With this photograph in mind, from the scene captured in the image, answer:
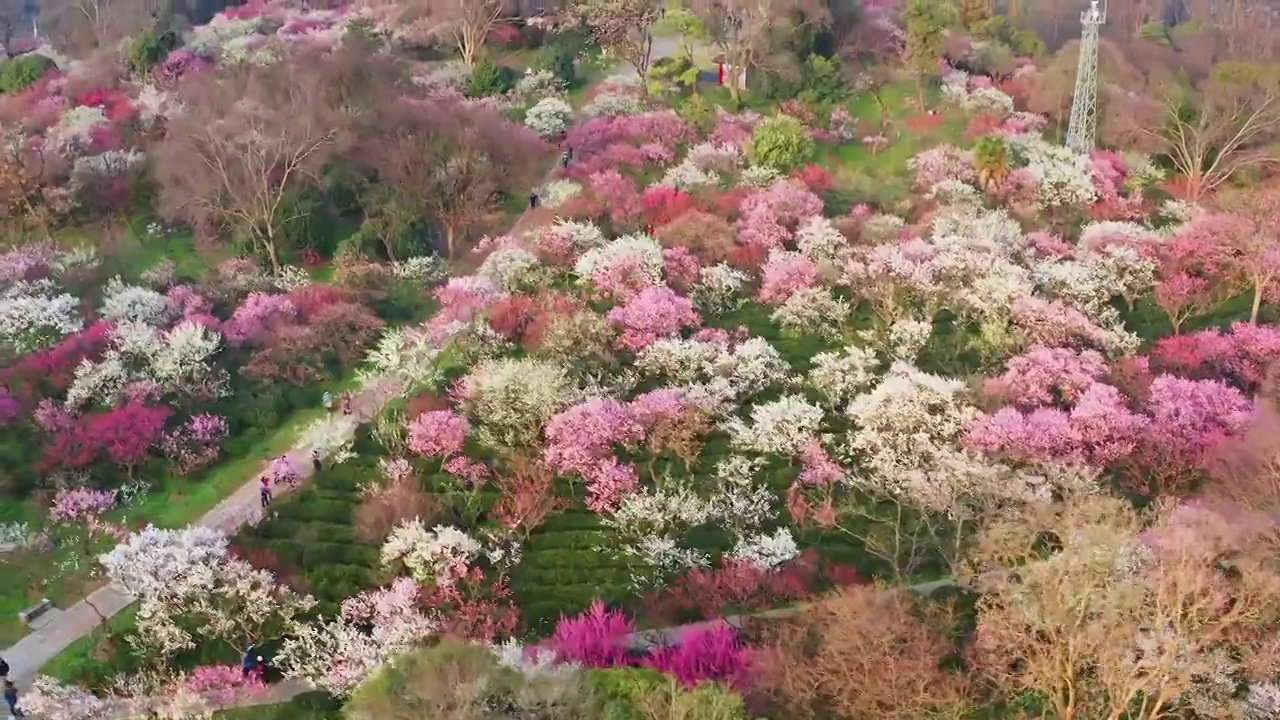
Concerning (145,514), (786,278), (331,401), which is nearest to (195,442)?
(145,514)

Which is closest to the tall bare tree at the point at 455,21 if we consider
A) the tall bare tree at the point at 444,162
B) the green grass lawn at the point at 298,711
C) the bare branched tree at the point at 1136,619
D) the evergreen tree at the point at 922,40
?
the tall bare tree at the point at 444,162

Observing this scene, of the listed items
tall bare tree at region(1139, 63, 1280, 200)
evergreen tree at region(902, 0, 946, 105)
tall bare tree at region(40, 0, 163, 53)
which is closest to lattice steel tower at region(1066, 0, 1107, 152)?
tall bare tree at region(1139, 63, 1280, 200)

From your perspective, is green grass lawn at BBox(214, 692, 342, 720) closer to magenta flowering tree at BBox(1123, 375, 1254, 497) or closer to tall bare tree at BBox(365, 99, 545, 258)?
magenta flowering tree at BBox(1123, 375, 1254, 497)

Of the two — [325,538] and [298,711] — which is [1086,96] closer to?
[325,538]

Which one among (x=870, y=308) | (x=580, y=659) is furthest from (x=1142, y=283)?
(x=580, y=659)

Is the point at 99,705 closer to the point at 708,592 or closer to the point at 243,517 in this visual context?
the point at 243,517
